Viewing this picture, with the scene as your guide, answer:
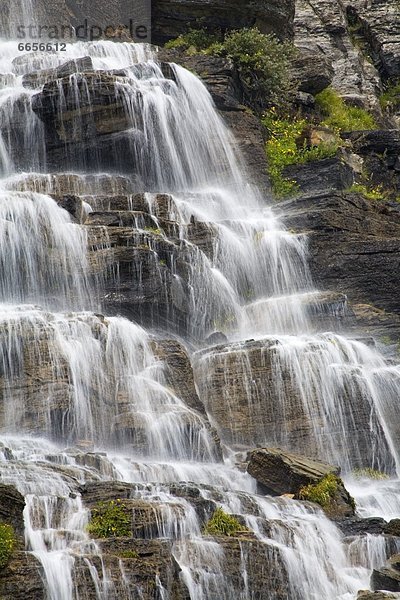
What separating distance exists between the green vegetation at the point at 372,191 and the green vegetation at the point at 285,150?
1748 millimetres

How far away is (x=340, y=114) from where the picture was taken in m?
43.6

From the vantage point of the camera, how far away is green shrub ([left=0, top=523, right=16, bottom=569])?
1325 cm

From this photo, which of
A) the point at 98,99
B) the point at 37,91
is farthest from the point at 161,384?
the point at 37,91

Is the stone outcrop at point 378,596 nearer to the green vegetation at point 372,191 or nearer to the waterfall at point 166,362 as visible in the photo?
the waterfall at point 166,362

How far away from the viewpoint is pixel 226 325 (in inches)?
1076

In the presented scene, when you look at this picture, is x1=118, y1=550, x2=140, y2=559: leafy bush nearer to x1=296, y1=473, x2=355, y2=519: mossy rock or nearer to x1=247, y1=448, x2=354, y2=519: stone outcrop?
x1=296, y1=473, x2=355, y2=519: mossy rock

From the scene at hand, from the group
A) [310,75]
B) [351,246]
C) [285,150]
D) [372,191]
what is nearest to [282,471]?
[351,246]

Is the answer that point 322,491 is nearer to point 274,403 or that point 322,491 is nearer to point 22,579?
point 274,403

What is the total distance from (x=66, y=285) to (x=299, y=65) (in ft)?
73.6

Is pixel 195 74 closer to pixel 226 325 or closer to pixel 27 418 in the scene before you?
pixel 226 325

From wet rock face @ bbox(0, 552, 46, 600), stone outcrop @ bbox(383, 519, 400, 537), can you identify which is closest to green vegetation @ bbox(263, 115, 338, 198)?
stone outcrop @ bbox(383, 519, 400, 537)

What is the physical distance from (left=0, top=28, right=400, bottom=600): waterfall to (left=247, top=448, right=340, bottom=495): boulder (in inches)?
13.6

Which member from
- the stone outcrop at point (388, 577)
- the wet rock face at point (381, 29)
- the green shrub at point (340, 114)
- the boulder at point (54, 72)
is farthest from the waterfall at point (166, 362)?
the wet rock face at point (381, 29)

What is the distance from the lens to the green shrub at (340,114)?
42781 mm
